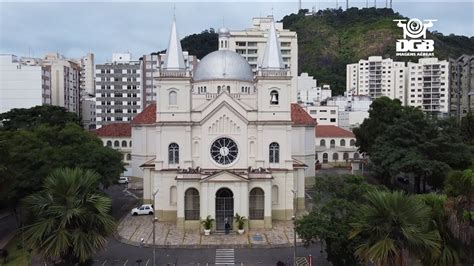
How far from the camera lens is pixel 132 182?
60.9 m

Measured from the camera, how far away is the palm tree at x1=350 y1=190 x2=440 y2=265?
55.7 feet

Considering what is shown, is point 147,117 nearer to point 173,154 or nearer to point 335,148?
point 173,154

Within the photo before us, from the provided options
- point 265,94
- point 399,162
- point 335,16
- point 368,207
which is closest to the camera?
point 368,207

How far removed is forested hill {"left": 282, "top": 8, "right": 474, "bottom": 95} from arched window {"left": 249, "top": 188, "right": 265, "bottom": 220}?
328 feet

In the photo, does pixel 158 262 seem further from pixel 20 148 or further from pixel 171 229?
pixel 20 148

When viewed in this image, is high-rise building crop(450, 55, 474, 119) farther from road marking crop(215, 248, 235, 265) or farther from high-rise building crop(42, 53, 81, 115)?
high-rise building crop(42, 53, 81, 115)

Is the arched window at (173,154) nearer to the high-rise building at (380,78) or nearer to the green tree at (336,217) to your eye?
the green tree at (336,217)

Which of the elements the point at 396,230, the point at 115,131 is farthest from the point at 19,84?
the point at 396,230

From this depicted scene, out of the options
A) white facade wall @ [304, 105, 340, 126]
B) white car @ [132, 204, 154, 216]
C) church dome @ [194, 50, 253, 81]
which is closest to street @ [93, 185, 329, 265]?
white car @ [132, 204, 154, 216]

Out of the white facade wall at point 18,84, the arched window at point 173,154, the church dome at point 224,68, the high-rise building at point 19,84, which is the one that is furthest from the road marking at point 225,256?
the white facade wall at point 18,84

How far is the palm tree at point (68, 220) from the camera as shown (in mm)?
19031

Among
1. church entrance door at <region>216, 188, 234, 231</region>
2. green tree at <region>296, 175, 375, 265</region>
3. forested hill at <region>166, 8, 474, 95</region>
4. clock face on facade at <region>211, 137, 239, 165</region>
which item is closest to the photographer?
green tree at <region>296, 175, 375, 265</region>

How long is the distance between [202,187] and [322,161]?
1736 inches

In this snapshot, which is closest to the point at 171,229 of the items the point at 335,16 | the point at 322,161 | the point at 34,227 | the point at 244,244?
the point at 244,244
